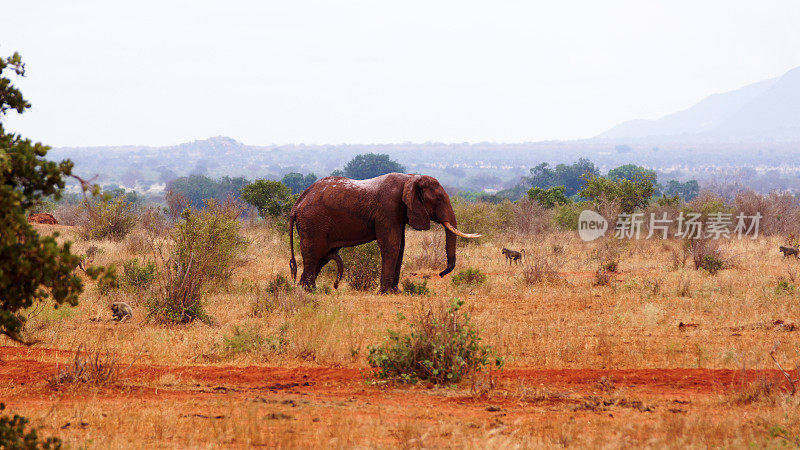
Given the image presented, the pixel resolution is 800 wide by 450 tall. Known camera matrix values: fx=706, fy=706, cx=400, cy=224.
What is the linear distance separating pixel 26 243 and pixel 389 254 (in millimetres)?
9856

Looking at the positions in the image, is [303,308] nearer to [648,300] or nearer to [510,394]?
[510,394]

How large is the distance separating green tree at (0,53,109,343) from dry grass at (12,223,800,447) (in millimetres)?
1957

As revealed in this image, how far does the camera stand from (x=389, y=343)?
8453mm

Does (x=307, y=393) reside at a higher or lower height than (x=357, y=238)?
lower

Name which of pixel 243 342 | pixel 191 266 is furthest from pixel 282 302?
pixel 243 342

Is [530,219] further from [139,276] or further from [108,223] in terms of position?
[139,276]

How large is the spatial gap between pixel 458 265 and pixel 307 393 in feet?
39.9

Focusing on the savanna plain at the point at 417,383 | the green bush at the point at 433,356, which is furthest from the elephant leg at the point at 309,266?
the green bush at the point at 433,356

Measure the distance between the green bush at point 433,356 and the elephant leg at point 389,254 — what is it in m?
5.67

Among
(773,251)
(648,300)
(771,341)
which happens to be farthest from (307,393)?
(773,251)

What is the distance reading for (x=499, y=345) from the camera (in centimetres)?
921

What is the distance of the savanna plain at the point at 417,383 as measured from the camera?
582 cm

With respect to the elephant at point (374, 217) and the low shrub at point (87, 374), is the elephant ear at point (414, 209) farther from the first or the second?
the low shrub at point (87, 374)

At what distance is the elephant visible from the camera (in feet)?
44.2
